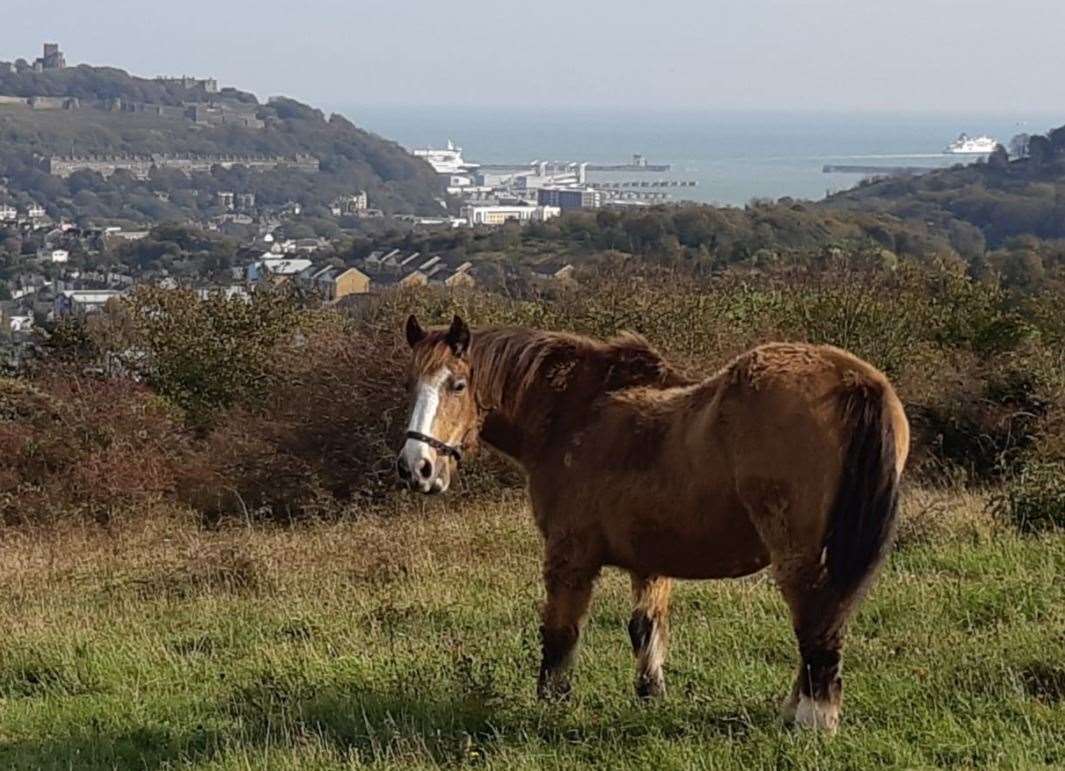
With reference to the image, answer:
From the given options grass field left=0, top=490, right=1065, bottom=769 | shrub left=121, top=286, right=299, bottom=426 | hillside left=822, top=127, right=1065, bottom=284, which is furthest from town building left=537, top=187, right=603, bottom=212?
grass field left=0, top=490, right=1065, bottom=769

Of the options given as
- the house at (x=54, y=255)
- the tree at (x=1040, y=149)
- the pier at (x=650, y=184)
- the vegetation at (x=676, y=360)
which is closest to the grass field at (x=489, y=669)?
the vegetation at (x=676, y=360)

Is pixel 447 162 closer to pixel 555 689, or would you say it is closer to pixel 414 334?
pixel 414 334

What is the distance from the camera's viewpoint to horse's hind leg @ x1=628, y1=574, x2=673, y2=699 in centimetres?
575

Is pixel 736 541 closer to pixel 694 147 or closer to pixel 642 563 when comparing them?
pixel 642 563

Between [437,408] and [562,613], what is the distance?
1.05 metres

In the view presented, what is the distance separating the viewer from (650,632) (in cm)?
583

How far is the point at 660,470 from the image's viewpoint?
5227 millimetres

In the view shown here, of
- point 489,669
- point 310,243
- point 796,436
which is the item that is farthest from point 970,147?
point 796,436

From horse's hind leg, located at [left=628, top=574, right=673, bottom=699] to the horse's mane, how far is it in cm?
91

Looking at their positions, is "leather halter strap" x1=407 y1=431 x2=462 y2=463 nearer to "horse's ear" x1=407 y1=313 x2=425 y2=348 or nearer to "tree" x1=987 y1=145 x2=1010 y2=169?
"horse's ear" x1=407 y1=313 x2=425 y2=348

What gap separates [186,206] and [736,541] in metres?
110

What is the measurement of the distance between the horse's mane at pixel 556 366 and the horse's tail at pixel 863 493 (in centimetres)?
116

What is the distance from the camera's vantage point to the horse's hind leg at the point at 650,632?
227 inches

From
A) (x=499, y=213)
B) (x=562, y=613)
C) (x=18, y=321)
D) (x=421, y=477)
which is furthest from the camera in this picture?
(x=499, y=213)
